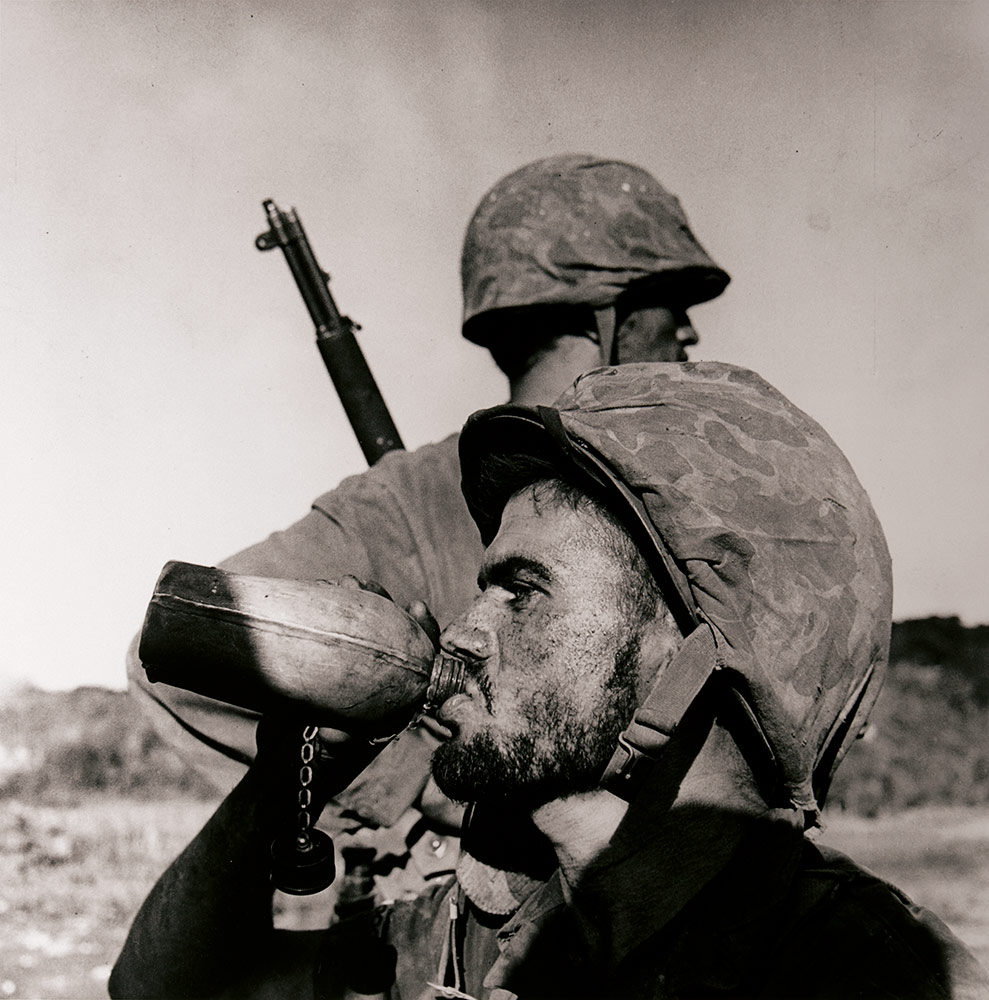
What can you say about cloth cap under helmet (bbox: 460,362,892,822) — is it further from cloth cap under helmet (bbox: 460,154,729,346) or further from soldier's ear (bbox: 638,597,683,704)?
cloth cap under helmet (bbox: 460,154,729,346)

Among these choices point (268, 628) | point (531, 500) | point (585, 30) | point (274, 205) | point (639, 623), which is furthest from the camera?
point (274, 205)

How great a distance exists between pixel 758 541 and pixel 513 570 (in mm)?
475

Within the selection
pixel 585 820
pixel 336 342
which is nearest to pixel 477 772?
pixel 585 820

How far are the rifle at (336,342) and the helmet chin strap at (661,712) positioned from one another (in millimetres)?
2522

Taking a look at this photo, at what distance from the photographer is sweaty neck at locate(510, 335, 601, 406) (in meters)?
3.71

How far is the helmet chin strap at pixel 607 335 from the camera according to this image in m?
3.66

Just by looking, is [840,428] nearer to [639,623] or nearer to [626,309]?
[626,309]

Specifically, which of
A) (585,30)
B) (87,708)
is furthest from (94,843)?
(585,30)

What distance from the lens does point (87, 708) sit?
22.4 feet

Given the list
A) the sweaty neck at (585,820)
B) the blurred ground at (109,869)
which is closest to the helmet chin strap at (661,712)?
the sweaty neck at (585,820)

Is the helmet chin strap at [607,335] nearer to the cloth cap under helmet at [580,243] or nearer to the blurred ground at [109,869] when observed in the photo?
the cloth cap under helmet at [580,243]

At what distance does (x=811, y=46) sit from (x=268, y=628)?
3381mm

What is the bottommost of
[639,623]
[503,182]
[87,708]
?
[87,708]

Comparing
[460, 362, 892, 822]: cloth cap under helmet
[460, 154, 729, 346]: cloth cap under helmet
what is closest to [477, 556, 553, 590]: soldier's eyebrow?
[460, 362, 892, 822]: cloth cap under helmet
